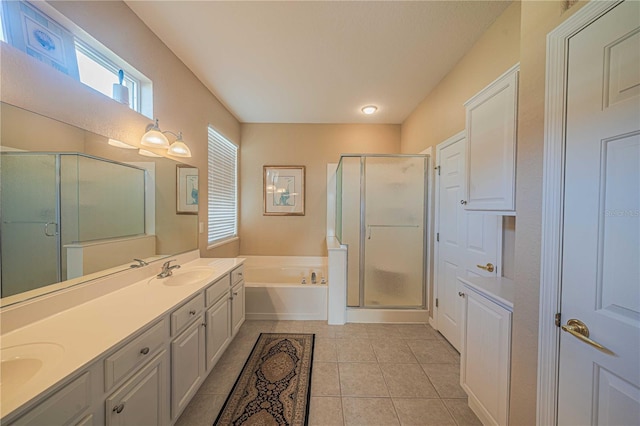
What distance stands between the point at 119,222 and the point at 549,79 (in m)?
2.59

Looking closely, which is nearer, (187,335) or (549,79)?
(549,79)

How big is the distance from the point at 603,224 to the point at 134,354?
6.56 feet

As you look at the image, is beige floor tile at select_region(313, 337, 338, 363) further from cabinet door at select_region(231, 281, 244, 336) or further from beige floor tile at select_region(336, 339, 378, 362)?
cabinet door at select_region(231, 281, 244, 336)

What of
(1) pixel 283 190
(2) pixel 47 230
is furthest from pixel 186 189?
(1) pixel 283 190

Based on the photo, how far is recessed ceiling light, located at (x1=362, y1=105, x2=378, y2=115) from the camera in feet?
10.1

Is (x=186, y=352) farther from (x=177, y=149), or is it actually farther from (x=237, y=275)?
(x=177, y=149)

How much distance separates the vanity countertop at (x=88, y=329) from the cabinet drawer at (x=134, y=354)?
5 centimetres

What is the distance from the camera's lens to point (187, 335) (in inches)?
55.7

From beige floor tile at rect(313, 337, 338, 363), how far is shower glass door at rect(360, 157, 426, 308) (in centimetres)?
70

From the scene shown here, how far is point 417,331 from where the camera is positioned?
8.38 feet

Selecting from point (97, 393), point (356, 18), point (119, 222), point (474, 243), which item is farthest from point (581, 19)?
point (119, 222)

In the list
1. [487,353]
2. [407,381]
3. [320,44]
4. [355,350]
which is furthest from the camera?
[355,350]

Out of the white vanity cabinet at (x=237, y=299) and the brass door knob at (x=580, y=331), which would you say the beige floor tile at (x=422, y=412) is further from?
the white vanity cabinet at (x=237, y=299)

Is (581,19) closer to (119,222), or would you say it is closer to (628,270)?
(628,270)
